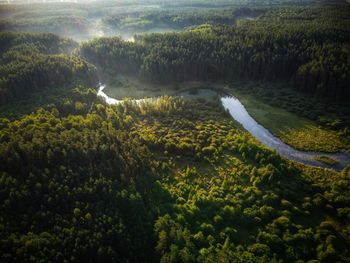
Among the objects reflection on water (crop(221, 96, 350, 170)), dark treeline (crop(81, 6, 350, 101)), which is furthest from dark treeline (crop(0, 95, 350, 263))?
dark treeline (crop(81, 6, 350, 101))

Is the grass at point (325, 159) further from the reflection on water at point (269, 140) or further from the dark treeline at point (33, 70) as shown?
the dark treeline at point (33, 70)

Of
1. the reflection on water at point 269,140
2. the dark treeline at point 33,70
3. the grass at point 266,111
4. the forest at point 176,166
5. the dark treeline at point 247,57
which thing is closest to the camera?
the forest at point 176,166

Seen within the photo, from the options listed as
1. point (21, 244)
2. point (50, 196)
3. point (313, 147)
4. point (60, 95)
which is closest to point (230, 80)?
point (313, 147)

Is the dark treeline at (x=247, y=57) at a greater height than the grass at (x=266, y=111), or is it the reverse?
the dark treeline at (x=247, y=57)

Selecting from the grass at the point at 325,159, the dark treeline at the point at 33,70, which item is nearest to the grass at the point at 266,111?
the grass at the point at 325,159

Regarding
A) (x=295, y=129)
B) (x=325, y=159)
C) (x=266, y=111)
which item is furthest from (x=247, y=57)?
(x=325, y=159)

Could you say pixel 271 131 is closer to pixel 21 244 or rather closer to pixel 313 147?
pixel 313 147

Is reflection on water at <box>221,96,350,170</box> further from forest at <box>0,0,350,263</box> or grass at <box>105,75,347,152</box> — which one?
forest at <box>0,0,350,263</box>

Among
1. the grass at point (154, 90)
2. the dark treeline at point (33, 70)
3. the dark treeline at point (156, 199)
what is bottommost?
the dark treeline at point (156, 199)
